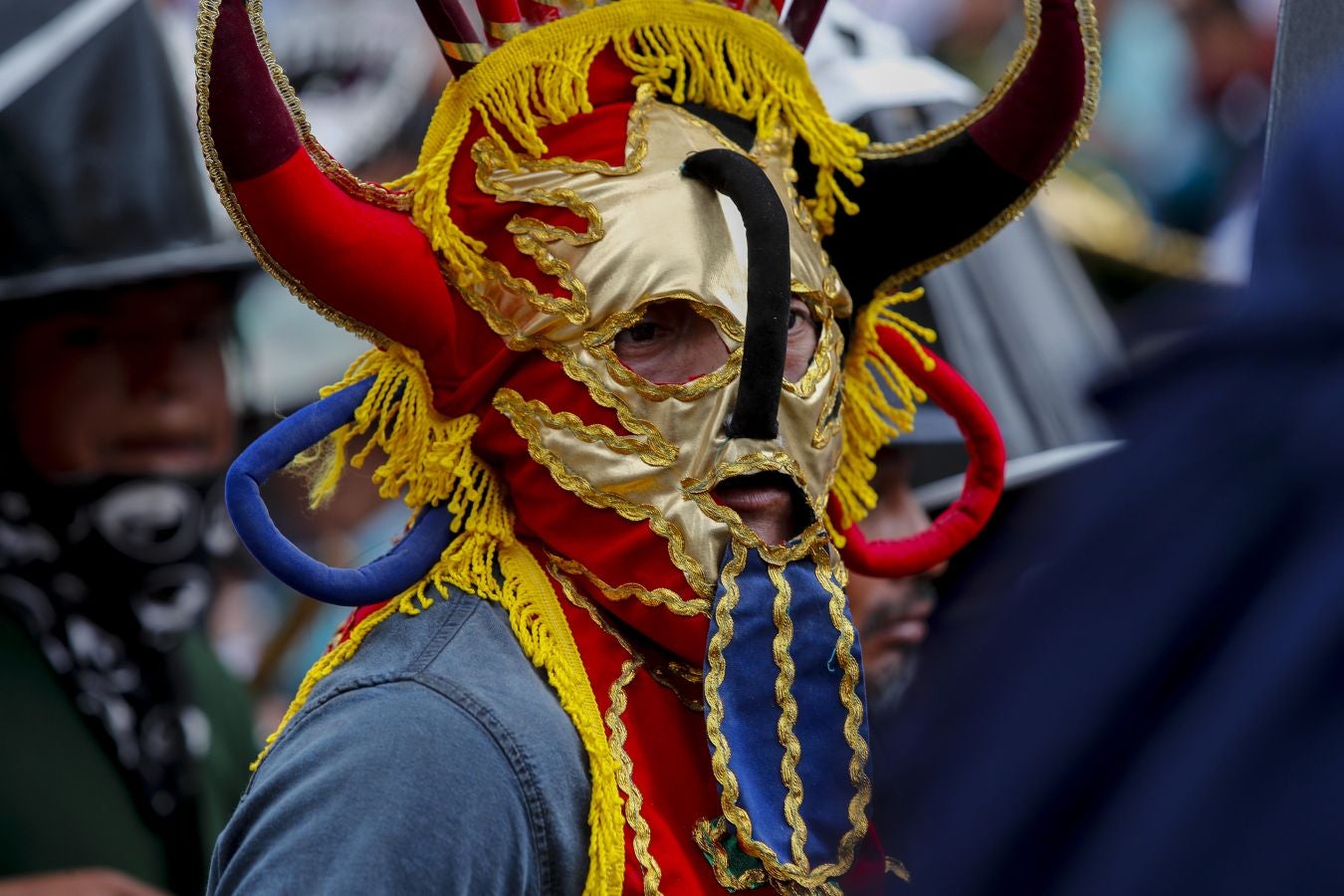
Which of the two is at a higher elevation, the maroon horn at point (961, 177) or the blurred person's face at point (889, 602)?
the maroon horn at point (961, 177)

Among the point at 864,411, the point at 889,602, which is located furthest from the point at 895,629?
the point at 864,411

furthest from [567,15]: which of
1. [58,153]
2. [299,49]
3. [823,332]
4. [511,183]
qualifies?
[299,49]

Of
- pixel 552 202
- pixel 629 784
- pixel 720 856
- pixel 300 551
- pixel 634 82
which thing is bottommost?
pixel 720 856

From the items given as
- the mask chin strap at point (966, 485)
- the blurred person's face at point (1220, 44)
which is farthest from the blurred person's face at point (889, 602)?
the blurred person's face at point (1220, 44)

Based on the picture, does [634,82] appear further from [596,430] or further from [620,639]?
[620,639]

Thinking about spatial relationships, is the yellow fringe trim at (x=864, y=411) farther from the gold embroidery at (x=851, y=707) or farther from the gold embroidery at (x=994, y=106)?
the gold embroidery at (x=851, y=707)

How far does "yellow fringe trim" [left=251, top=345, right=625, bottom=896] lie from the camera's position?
7.61 ft

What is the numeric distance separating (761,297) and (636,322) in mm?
180

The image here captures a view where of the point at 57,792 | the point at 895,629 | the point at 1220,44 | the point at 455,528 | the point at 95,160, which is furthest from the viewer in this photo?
the point at 1220,44

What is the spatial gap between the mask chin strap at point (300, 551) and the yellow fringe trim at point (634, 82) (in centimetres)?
28

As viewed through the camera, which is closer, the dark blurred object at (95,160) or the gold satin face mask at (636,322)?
the gold satin face mask at (636,322)

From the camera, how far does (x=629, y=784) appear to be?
2.25 m

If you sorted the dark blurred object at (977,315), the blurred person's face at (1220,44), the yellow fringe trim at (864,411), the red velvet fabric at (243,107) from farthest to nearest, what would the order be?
1. the blurred person's face at (1220,44)
2. the dark blurred object at (977,315)
3. the yellow fringe trim at (864,411)
4. the red velvet fabric at (243,107)

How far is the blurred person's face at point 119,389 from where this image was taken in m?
4.16
